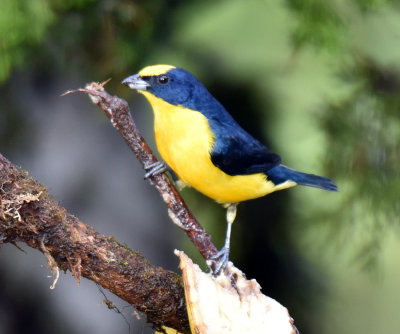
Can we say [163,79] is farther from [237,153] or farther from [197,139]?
[237,153]

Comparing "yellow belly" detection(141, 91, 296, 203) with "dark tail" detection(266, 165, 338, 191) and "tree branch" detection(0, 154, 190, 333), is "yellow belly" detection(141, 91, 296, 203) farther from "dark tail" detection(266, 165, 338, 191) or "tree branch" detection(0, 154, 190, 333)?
"tree branch" detection(0, 154, 190, 333)

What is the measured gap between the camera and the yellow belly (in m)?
1.94

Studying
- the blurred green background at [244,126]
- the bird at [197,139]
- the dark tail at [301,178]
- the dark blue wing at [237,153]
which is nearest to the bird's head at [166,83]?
the bird at [197,139]

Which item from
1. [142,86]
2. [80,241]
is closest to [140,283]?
[80,241]

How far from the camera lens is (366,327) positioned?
329 cm

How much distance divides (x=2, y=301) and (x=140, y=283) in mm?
1423

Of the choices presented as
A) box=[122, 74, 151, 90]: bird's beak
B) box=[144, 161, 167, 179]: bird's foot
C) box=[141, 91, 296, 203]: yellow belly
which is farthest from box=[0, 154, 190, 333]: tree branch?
box=[122, 74, 151, 90]: bird's beak

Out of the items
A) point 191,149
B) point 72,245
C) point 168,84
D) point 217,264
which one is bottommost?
point 217,264

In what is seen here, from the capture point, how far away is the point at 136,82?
194 centimetres

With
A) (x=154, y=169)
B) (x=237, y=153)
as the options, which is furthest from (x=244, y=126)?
(x=154, y=169)

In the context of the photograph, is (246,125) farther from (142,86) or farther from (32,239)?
(32,239)

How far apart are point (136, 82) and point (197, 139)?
225 millimetres

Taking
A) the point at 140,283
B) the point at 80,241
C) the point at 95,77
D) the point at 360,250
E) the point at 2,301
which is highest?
the point at 95,77

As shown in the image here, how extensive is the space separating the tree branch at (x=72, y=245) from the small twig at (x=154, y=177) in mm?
173
